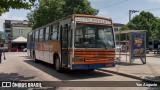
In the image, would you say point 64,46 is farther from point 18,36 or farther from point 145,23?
point 18,36

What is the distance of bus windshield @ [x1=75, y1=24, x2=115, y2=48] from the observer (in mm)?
14500

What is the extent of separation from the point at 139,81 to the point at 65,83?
3267 millimetres

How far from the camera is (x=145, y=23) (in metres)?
66.1

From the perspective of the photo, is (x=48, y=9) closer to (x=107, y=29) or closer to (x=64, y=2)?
(x=64, y=2)

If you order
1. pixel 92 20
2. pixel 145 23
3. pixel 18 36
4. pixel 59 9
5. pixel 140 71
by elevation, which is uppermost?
pixel 145 23

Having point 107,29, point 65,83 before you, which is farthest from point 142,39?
point 65,83

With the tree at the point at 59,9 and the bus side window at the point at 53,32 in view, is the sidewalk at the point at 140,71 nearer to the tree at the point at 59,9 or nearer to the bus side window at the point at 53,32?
the bus side window at the point at 53,32

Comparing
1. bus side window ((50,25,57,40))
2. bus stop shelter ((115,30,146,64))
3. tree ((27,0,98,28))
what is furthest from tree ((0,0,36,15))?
tree ((27,0,98,28))

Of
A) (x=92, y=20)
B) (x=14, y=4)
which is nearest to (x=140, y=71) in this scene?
(x=92, y=20)

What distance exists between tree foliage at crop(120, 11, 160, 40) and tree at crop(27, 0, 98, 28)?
114ft

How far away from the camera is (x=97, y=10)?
33562 mm

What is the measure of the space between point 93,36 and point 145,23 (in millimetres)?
53308

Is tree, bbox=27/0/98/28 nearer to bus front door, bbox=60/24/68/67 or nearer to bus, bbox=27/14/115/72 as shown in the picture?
bus, bbox=27/14/115/72

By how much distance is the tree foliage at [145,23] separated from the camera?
6569 centimetres
